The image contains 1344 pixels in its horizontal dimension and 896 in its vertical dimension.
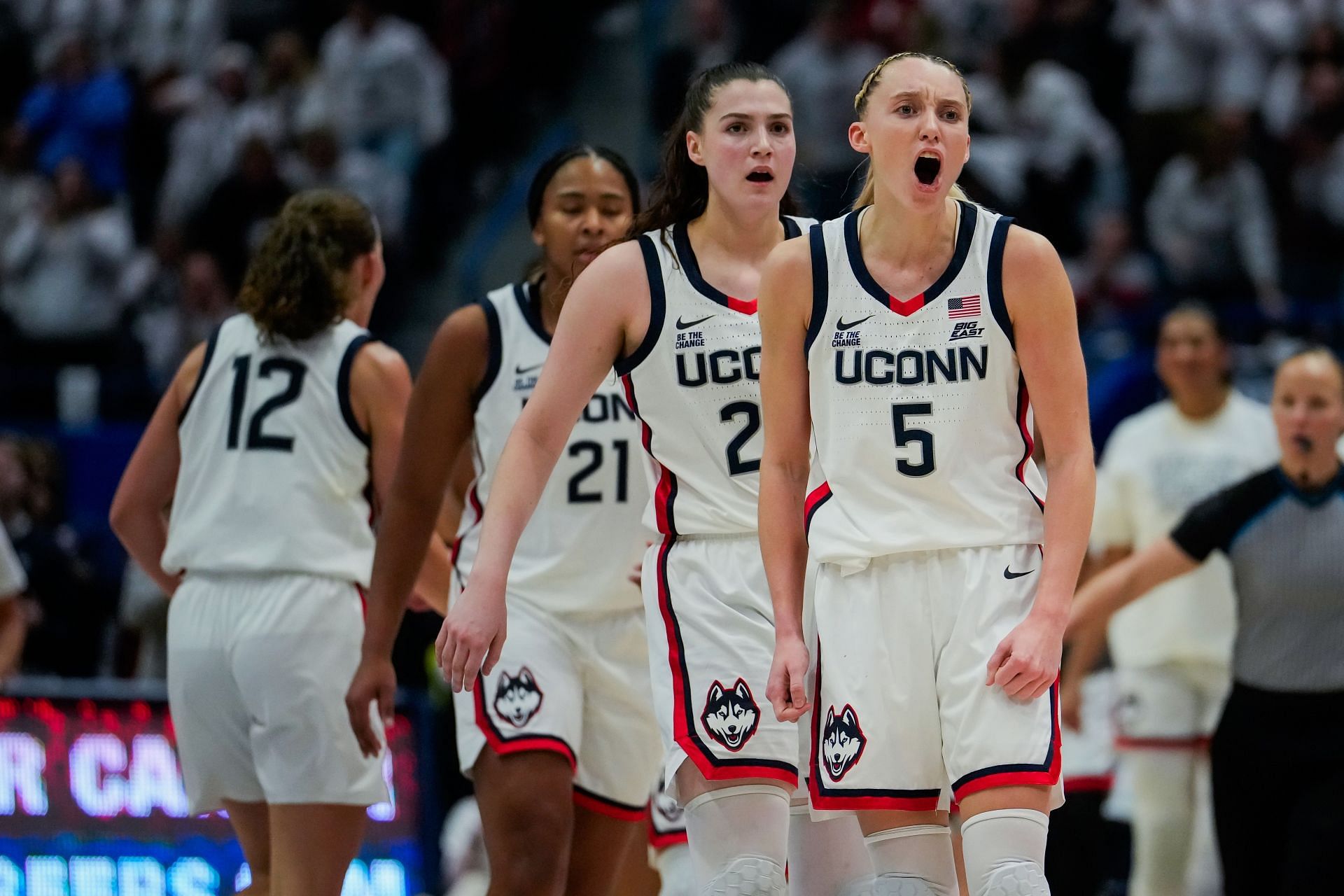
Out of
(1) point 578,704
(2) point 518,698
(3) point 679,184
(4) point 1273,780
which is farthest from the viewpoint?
(4) point 1273,780

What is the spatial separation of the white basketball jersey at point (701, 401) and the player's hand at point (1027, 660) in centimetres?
94

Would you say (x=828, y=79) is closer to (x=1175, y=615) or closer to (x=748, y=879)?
(x=1175, y=615)

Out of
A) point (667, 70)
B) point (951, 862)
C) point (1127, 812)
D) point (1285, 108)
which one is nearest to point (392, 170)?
point (667, 70)

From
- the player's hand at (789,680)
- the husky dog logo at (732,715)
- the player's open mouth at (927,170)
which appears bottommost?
the husky dog logo at (732,715)

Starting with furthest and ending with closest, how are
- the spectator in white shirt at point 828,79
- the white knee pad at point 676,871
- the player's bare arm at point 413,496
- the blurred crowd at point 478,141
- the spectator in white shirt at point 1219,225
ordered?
the spectator in white shirt at point 828,79
the blurred crowd at point 478,141
the spectator in white shirt at point 1219,225
the white knee pad at point 676,871
the player's bare arm at point 413,496

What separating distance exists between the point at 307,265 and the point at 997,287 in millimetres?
2287

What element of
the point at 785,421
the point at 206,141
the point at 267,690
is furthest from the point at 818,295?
the point at 206,141

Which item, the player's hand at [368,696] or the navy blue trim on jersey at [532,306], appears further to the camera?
the navy blue trim on jersey at [532,306]

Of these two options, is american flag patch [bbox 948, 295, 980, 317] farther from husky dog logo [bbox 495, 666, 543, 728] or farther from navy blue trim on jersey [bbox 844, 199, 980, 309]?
husky dog logo [bbox 495, 666, 543, 728]

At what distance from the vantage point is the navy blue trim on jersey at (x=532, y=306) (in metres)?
5.31

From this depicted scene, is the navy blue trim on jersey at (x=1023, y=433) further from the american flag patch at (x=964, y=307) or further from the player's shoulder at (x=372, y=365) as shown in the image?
the player's shoulder at (x=372, y=365)

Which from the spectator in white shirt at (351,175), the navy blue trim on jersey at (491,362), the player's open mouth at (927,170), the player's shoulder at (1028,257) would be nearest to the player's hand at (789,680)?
the player's shoulder at (1028,257)

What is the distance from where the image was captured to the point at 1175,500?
7.93 meters

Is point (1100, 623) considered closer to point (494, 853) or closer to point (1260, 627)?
point (1260, 627)
